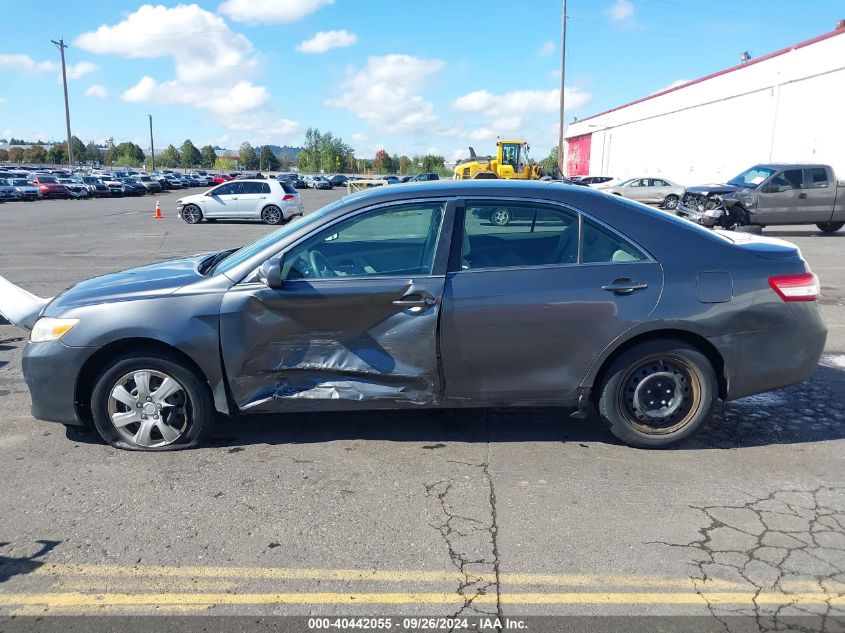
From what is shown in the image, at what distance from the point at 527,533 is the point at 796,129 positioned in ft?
104

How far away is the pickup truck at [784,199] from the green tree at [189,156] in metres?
151

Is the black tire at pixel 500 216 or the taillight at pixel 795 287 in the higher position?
the black tire at pixel 500 216

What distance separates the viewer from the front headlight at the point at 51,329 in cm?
420

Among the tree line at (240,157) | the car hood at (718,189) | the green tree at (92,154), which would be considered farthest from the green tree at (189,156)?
the car hood at (718,189)

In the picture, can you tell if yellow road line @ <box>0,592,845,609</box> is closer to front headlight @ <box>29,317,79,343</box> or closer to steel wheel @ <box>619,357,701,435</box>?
steel wheel @ <box>619,357,701,435</box>

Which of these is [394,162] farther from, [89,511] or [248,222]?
[89,511]

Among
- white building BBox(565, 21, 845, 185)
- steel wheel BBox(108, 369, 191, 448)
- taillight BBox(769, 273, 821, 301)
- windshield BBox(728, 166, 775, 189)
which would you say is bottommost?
steel wheel BBox(108, 369, 191, 448)

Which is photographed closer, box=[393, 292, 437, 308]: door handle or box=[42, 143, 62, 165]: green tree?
box=[393, 292, 437, 308]: door handle

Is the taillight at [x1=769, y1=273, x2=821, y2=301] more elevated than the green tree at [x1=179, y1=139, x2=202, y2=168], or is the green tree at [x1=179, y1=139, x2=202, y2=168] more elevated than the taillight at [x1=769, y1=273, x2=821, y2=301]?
the green tree at [x1=179, y1=139, x2=202, y2=168]

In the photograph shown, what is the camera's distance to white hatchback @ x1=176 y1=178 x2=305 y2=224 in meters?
24.8

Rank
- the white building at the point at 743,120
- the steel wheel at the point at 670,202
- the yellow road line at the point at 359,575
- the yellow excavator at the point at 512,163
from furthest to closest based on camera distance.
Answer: the yellow excavator at the point at 512,163 < the steel wheel at the point at 670,202 < the white building at the point at 743,120 < the yellow road line at the point at 359,575

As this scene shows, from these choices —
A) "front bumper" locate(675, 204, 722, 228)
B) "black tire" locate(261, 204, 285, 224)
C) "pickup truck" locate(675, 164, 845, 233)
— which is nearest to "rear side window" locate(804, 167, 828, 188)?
"pickup truck" locate(675, 164, 845, 233)

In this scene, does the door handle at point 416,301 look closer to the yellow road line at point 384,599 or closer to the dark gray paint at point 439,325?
the dark gray paint at point 439,325

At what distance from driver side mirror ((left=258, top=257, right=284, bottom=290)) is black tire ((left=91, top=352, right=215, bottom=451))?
764mm
